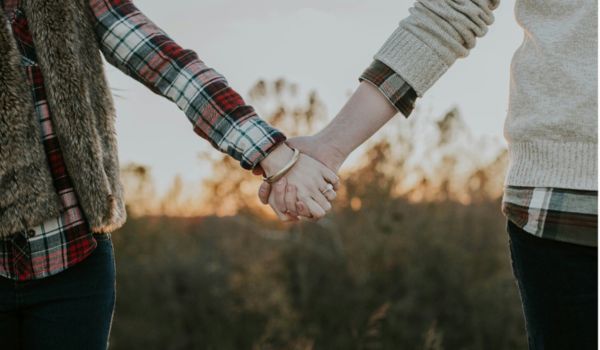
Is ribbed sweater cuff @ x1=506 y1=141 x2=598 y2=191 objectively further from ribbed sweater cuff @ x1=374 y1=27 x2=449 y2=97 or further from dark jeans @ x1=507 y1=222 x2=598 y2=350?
ribbed sweater cuff @ x1=374 y1=27 x2=449 y2=97

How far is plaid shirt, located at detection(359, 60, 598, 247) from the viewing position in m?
1.33

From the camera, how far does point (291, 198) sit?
220 cm

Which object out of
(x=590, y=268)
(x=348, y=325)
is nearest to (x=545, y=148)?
(x=590, y=268)

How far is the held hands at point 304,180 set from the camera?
2117mm

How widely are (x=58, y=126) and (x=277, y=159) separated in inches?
26.3

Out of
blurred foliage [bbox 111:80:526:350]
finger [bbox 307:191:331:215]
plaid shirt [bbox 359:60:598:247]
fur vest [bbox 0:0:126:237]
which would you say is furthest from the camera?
blurred foliage [bbox 111:80:526:350]

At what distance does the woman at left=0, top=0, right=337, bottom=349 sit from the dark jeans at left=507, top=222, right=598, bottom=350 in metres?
0.97

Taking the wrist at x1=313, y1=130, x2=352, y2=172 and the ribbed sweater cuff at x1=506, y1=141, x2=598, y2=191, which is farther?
the wrist at x1=313, y1=130, x2=352, y2=172

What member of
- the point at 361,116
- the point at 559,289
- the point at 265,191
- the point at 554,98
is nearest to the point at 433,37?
the point at 361,116

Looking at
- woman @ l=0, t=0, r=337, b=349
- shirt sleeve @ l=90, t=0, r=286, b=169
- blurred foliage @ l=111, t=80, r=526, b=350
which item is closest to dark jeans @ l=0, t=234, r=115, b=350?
woman @ l=0, t=0, r=337, b=349

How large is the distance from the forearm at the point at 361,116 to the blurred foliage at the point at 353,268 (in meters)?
4.77

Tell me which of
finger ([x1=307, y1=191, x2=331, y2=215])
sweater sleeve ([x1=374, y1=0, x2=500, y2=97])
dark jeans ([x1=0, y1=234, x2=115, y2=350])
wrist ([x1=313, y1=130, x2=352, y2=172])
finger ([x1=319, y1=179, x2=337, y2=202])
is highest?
sweater sleeve ([x1=374, y1=0, x2=500, y2=97])

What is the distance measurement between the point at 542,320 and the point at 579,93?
1.54 ft

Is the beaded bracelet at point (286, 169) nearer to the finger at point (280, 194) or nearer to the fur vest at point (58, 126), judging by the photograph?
the finger at point (280, 194)
